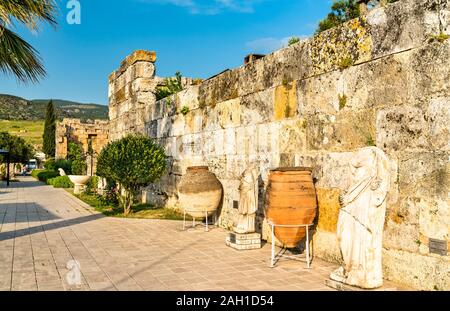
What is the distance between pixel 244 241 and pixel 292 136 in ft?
5.76

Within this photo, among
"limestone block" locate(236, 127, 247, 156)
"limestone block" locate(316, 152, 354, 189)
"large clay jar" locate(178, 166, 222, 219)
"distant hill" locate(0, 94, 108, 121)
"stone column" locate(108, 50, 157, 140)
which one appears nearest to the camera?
"limestone block" locate(316, 152, 354, 189)

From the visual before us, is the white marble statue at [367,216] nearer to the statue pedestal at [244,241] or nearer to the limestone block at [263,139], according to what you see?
the statue pedestal at [244,241]

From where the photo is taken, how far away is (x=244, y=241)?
20.1ft

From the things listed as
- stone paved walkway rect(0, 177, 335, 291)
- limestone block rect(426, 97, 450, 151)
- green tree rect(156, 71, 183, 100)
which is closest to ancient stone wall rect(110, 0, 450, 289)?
limestone block rect(426, 97, 450, 151)

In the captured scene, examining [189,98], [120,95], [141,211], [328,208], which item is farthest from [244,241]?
[120,95]

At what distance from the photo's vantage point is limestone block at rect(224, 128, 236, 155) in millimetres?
7873

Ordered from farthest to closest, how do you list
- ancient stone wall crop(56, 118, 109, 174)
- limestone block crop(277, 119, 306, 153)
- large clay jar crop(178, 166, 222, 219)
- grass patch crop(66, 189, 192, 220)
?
1. ancient stone wall crop(56, 118, 109, 174)
2. grass patch crop(66, 189, 192, 220)
3. large clay jar crop(178, 166, 222, 219)
4. limestone block crop(277, 119, 306, 153)

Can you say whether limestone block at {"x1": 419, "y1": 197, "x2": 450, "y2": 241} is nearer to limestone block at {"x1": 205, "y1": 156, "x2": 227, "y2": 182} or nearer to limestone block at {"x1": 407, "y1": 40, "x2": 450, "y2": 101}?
limestone block at {"x1": 407, "y1": 40, "x2": 450, "y2": 101}

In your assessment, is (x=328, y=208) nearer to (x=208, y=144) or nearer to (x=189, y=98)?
(x=208, y=144)

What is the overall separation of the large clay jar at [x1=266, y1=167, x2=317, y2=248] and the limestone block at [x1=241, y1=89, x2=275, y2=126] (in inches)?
67.5

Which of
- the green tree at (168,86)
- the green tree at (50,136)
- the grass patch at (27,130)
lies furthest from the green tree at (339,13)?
the grass patch at (27,130)

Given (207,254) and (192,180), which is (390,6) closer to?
(207,254)

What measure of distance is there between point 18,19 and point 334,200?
5063mm

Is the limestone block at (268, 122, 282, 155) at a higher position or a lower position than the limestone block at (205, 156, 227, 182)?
higher
